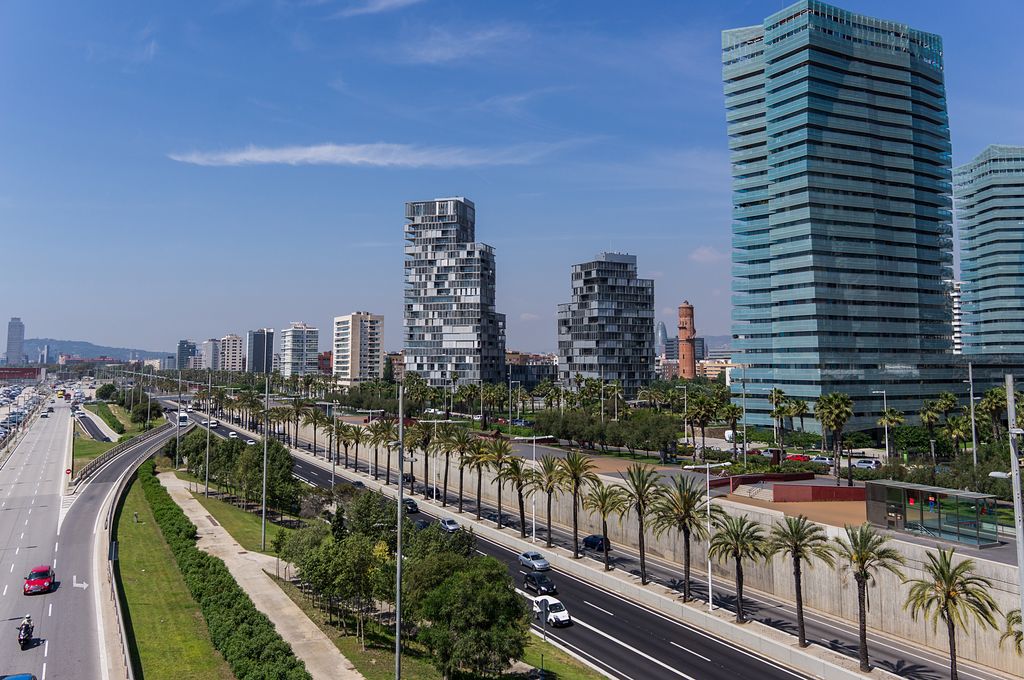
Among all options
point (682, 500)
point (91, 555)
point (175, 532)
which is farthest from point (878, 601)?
point (91, 555)

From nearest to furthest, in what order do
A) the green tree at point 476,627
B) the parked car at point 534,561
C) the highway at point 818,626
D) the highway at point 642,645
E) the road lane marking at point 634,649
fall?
the green tree at point 476,627 < the road lane marking at point 634,649 < the highway at point 642,645 < the highway at point 818,626 < the parked car at point 534,561

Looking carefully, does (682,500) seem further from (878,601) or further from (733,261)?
(733,261)

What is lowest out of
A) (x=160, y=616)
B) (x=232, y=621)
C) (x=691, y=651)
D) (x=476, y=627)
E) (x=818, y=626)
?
(x=818, y=626)

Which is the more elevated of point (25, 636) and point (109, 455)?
point (109, 455)

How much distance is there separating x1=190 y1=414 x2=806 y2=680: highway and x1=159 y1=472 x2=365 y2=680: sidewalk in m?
14.3

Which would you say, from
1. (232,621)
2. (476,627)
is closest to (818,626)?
(476,627)

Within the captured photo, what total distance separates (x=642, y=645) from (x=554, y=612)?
667 cm

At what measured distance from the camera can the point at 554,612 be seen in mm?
45781

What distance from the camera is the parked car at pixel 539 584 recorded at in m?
51.0

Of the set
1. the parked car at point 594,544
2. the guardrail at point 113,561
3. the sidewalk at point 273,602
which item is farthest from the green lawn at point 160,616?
the parked car at point 594,544

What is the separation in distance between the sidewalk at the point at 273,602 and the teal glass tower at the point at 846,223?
10616 cm

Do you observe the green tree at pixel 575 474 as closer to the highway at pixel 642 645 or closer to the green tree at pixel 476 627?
the highway at pixel 642 645

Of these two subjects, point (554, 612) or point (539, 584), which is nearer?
point (554, 612)

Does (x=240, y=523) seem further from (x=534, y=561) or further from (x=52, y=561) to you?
(x=534, y=561)
